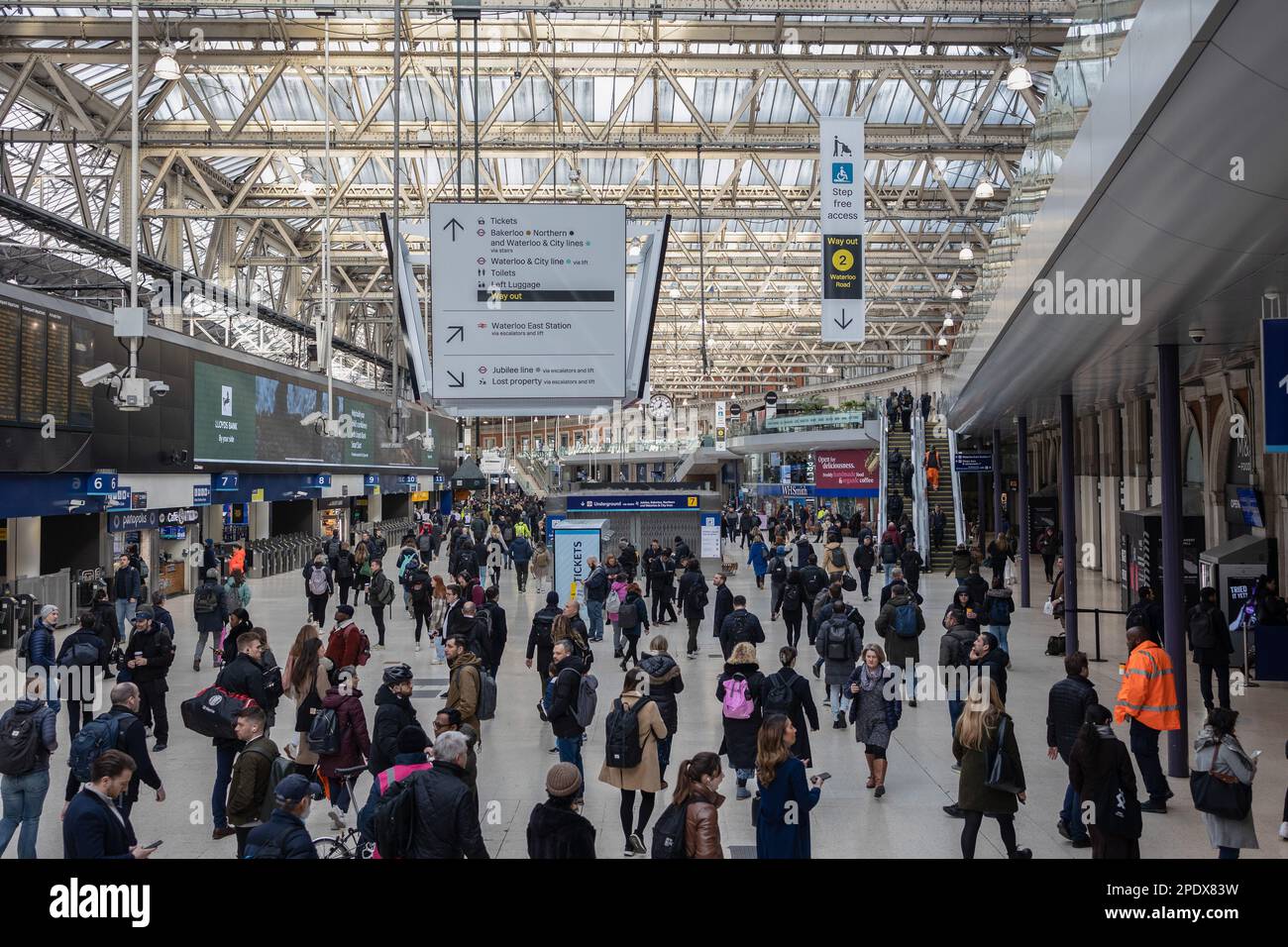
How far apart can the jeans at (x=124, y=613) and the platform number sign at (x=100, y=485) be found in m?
2.30

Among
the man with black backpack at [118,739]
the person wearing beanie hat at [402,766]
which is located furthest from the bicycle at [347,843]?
the man with black backpack at [118,739]

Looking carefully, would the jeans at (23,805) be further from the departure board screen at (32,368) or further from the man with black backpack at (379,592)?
the departure board screen at (32,368)

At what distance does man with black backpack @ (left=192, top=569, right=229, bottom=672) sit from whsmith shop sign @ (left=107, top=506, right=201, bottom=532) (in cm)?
609

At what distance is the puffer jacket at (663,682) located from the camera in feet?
25.6

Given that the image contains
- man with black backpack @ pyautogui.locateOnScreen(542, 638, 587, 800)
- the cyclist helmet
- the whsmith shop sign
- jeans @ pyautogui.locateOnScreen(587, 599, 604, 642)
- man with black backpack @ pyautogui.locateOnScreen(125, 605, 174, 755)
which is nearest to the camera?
the cyclist helmet

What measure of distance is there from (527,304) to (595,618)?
25.3 feet

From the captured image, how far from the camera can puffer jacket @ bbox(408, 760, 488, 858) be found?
16.0ft

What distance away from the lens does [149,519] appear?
65.5 ft

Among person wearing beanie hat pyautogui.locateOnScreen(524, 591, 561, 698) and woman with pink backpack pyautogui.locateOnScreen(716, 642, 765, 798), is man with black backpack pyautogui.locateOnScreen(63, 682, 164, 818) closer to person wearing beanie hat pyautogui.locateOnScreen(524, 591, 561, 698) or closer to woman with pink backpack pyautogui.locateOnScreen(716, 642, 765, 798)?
woman with pink backpack pyautogui.locateOnScreen(716, 642, 765, 798)

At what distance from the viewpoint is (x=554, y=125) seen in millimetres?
21891

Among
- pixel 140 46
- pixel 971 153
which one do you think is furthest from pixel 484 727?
pixel 971 153

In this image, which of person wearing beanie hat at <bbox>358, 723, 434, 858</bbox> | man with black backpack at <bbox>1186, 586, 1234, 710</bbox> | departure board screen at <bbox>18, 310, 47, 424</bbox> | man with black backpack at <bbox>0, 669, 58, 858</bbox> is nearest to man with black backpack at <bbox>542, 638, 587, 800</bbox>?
person wearing beanie hat at <bbox>358, 723, 434, 858</bbox>
